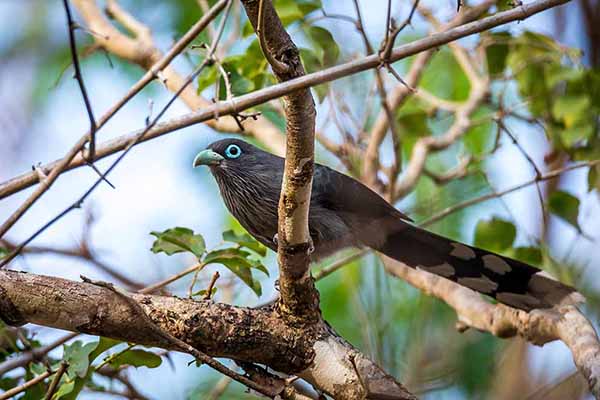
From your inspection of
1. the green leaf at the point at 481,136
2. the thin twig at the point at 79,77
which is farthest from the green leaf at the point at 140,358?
the green leaf at the point at 481,136

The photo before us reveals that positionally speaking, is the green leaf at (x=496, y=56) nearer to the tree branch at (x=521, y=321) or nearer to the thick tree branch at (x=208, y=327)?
the tree branch at (x=521, y=321)

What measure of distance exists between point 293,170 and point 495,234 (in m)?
2.18

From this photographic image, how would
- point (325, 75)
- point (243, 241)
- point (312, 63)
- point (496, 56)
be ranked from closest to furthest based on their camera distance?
point (325, 75) → point (243, 241) → point (312, 63) → point (496, 56)

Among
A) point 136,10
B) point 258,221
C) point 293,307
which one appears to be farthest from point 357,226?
point 136,10

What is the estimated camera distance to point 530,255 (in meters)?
4.71

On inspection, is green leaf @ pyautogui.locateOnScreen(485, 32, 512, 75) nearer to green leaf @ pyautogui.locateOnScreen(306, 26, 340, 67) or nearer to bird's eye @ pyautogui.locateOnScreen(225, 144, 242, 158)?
green leaf @ pyautogui.locateOnScreen(306, 26, 340, 67)

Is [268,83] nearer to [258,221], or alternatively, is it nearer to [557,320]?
[258,221]

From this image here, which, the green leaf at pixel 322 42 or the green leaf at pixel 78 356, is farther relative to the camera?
the green leaf at pixel 322 42

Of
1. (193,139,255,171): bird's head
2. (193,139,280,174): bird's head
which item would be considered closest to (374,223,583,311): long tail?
(193,139,280,174): bird's head

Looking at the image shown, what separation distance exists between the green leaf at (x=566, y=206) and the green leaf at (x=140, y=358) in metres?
2.39

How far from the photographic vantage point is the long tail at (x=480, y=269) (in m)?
4.29

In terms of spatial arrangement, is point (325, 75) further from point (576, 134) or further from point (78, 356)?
point (576, 134)

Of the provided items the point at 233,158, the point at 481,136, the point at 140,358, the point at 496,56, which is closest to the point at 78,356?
the point at 140,358

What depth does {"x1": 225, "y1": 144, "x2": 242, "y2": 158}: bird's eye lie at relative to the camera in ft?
15.4
